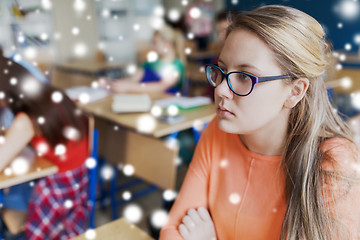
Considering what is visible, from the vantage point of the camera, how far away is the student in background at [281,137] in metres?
0.78

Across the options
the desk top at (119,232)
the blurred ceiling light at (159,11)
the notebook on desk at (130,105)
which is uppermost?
the desk top at (119,232)

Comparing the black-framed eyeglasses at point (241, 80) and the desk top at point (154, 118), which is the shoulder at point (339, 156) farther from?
the desk top at point (154, 118)

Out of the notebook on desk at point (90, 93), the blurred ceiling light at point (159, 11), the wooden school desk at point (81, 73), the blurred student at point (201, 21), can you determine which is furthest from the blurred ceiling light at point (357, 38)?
the notebook on desk at point (90, 93)

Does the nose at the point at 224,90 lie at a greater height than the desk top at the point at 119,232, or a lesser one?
greater

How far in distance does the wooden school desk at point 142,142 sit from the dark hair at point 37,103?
452 millimetres

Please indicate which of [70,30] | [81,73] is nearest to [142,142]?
[81,73]

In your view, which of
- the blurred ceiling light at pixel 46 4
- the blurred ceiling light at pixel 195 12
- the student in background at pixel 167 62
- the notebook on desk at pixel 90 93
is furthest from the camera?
the blurred ceiling light at pixel 195 12

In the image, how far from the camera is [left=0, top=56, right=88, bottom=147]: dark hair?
56.8 inches

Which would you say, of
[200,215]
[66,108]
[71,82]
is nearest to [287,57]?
[200,215]

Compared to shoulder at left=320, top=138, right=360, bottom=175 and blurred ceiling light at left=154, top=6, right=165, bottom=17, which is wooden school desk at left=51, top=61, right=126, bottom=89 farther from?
shoulder at left=320, top=138, right=360, bottom=175

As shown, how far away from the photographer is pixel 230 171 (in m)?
1.00

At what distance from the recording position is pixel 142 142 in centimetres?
201

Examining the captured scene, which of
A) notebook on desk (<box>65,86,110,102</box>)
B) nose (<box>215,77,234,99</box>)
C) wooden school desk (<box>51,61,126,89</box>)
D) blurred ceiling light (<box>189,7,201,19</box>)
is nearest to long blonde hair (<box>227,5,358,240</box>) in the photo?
nose (<box>215,77,234,99</box>)

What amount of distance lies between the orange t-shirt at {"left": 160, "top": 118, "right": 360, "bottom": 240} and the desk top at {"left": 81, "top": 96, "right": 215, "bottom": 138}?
2.76ft
